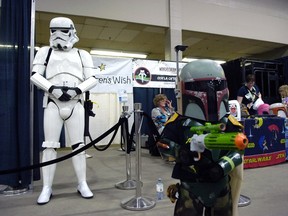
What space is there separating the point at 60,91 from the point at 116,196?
3.75ft

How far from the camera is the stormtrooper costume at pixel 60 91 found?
238 centimetres

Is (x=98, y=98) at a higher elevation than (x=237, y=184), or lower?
higher

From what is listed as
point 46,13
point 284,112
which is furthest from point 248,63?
point 46,13

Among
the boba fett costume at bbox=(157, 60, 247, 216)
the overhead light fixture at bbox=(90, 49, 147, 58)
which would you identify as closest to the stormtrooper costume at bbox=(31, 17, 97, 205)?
the boba fett costume at bbox=(157, 60, 247, 216)

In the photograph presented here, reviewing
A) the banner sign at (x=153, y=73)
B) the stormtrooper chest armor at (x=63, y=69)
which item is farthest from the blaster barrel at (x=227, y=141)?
the banner sign at (x=153, y=73)

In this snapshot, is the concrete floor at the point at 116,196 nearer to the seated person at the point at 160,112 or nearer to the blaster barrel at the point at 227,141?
the seated person at the point at 160,112

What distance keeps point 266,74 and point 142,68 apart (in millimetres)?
4299

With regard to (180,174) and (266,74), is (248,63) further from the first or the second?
(180,174)

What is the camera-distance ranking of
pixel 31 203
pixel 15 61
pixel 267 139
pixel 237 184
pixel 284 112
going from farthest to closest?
pixel 284 112
pixel 267 139
pixel 15 61
pixel 31 203
pixel 237 184

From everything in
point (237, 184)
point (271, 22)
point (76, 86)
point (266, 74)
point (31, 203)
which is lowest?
point (31, 203)

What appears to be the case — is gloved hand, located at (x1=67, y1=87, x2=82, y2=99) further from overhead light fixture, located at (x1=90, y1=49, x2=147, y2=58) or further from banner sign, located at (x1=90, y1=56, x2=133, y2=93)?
overhead light fixture, located at (x1=90, y1=49, x2=147, y2=58)

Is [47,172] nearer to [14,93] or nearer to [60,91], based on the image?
[60,91]

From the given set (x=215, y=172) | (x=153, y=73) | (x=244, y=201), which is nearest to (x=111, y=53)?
(x=153, y=73)

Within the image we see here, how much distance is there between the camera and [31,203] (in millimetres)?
2336
